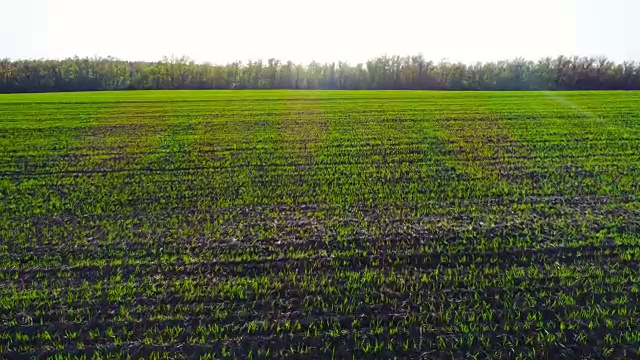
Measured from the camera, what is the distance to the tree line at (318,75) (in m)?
59.1

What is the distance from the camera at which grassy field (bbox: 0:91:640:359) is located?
6.44 metres

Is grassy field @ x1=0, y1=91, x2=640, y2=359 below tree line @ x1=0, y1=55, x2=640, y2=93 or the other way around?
below

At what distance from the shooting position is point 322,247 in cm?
923

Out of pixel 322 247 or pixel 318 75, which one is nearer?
pixel 322 247

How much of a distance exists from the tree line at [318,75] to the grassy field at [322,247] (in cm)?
4515

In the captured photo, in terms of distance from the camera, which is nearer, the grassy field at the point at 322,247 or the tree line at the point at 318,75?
the grassy field at the point at 322,247

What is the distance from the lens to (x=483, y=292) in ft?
24.3

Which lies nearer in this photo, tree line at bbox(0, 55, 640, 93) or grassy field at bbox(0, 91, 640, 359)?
grassy field at bbox(0, 91, 640, 359)

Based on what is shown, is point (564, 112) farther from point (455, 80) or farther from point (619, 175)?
point (455, 80)

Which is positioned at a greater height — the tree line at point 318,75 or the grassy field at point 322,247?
the tree line at point 318,75

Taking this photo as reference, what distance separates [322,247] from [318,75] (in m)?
63.7

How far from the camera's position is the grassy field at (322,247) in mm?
6441

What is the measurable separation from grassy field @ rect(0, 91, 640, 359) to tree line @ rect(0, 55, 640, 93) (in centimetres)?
4515

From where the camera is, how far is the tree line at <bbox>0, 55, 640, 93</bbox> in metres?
59.1
